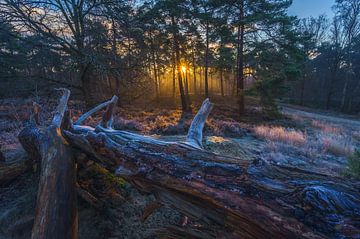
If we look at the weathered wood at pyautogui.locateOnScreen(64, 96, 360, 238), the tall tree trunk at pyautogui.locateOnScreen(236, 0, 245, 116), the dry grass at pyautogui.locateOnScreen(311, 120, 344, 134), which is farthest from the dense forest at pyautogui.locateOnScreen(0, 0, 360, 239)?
the dry grass at pyautogui.locateOnScreen(311, 120, 344, 134)

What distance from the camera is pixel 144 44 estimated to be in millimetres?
8461

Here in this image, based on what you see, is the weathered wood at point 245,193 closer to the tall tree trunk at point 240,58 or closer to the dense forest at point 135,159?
the dense forest at point 135,159

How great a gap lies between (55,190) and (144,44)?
7.50 meters

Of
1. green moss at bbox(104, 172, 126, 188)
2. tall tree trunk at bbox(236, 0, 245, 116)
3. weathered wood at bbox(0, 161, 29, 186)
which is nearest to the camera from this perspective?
green moss at bbox(104, 172, 126, 188)

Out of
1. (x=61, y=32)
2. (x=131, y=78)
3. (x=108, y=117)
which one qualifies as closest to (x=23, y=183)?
(x=108, y=117)

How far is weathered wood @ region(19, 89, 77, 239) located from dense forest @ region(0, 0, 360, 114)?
16.2 ft

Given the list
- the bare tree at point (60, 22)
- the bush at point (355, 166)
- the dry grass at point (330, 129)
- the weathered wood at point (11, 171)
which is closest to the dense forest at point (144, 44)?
the bare tree at point (60, 22)

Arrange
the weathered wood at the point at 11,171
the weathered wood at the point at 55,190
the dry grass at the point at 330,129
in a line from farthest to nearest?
the dry grass at the point at 330,129, the weathered wood at the point at 11,171, the weathered wood at the point at 55,190

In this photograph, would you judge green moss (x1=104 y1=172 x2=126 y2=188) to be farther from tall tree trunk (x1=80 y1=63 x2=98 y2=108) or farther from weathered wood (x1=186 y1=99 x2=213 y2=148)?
tall tree trunk (x1=80 y1=63 x2=98 y2=108)

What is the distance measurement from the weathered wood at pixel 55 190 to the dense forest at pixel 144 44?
16.2 feet

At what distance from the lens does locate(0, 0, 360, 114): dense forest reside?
737cm

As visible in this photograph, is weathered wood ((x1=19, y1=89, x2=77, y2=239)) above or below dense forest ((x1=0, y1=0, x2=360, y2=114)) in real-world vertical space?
below

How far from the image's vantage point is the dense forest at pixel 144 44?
737 centimetres

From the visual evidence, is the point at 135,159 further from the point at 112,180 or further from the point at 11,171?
the point at 11,171
